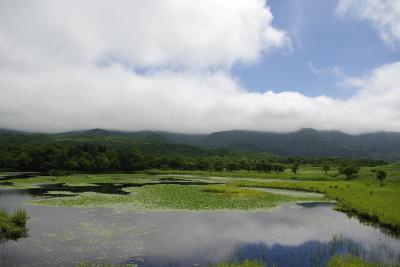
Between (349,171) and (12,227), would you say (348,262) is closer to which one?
(12,227)

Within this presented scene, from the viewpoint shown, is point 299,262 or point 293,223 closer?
point 299,262

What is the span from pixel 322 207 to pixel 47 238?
3877 centimetres

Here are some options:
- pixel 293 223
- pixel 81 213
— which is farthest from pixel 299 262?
pixel 81 213

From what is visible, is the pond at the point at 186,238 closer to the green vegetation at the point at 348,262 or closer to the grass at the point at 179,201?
the green vegetation at the point at 348,262

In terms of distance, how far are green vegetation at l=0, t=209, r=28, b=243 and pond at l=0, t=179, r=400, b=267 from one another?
851mm

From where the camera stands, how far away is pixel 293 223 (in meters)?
37.1

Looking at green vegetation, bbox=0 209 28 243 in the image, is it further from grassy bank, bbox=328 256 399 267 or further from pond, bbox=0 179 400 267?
grassy bank, bbox=328 256 399 267

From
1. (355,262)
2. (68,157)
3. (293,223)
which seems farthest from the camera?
(68,157)

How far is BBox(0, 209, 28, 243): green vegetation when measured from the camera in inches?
1076

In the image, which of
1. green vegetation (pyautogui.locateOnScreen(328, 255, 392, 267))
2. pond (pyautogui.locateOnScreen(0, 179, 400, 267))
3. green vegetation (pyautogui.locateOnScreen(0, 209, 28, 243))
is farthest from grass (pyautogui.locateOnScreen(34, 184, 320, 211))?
green vegetation (pyautogui.locateOnScreen(328, 255, 392, 267))

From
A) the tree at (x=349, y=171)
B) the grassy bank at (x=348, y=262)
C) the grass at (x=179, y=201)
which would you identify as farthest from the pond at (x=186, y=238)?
the tree at (x=349, y=171)

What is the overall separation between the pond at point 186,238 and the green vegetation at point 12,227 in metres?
0.85

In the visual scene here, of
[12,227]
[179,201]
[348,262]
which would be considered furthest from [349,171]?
[12,227]

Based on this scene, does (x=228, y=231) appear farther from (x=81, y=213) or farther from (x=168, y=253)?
(x=81, y=213)
